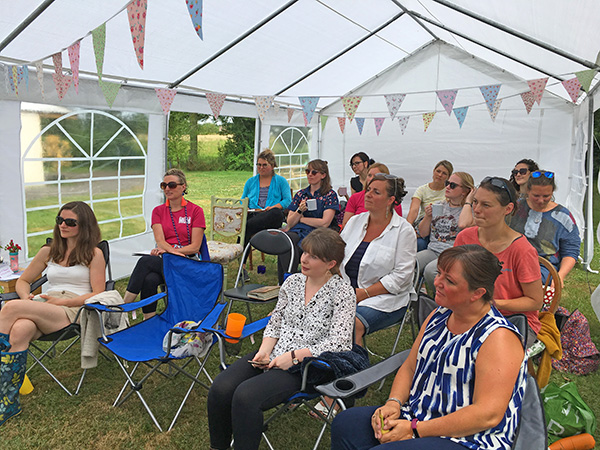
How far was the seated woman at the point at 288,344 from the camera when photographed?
6.89 ft

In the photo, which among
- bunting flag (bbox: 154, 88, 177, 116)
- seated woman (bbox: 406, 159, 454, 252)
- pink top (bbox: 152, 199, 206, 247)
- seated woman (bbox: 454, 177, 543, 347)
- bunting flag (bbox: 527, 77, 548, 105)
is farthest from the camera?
bunting flag (bbox: 154, 88, 177, 116)

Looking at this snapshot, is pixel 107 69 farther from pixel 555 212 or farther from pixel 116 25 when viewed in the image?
pixel 555 212

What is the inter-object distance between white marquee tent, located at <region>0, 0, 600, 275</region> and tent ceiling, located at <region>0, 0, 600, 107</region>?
2 cm

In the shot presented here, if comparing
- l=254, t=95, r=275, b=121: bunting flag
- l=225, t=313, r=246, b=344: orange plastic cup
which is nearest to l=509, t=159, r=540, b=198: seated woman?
l=225, t=313, r=246, b=344: orange plastic cup

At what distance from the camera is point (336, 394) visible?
76.2 inches

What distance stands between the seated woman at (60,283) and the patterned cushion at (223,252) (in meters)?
1.37

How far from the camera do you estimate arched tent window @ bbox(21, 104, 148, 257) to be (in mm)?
4562

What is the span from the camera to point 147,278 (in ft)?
12.7

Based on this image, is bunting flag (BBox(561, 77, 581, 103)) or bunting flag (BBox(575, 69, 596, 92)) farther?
bunting flag (BBox(561, 77, 581, 103))

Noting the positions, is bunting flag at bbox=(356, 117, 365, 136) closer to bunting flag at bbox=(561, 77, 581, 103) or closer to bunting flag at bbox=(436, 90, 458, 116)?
bunting flag at bbox=(436, 90, 458, 116)

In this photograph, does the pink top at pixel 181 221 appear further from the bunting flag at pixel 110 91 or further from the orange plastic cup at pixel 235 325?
the orange plastic cup at pixel 235 325

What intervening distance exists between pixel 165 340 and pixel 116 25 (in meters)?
3.00

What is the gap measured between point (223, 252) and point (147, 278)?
95 cm

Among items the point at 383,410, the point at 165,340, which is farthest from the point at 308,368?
the point at 165,340
